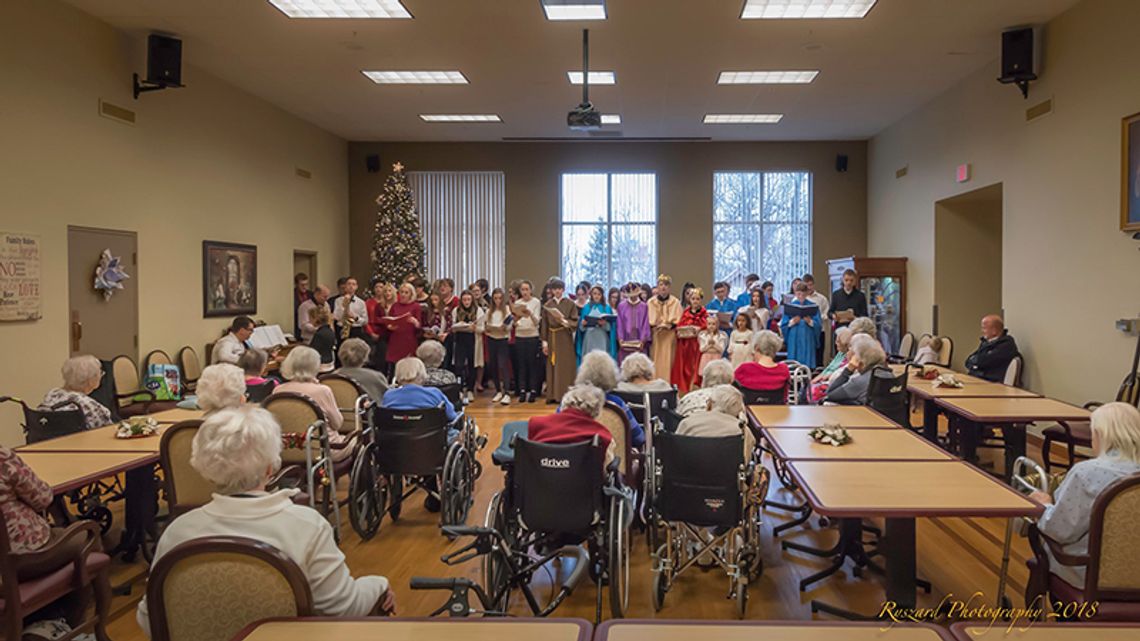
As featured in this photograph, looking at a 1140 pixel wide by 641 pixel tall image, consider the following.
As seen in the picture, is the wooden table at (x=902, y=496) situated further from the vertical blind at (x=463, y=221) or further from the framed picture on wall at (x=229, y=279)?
the vertical blind at (x=463, y=221)

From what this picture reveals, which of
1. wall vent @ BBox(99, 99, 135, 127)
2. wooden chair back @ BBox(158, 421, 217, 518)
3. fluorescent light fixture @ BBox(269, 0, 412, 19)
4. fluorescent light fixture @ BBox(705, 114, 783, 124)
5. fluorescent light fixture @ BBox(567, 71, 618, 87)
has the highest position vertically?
fluorescent light fixture @ BBox(705, 114, 783, 124)

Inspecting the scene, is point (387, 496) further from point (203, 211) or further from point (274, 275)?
point (274, 275)

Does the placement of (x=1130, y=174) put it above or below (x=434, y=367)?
above

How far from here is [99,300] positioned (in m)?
7.22

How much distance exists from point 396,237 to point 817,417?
9.06 metres

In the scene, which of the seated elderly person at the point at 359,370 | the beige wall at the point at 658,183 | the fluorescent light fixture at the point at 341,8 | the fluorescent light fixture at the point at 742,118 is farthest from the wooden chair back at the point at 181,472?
the beige wall at the point at 658,183

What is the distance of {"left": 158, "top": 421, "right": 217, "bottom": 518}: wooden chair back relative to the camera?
3.68 m

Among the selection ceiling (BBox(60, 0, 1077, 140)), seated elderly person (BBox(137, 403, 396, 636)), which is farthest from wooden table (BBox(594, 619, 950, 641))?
ceiling (BBox(60, 0, 1077, 140))

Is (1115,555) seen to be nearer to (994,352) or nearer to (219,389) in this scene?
(219,389)

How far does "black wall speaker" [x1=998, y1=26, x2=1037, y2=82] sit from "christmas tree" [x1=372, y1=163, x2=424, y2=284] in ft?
28.6

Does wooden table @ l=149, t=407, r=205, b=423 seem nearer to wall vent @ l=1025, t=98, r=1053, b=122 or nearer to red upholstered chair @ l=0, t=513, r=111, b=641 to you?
red upholstered chair @ l=0, t=513, r=111, b=641

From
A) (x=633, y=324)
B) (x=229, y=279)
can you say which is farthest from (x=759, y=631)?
(x=229, y=279)

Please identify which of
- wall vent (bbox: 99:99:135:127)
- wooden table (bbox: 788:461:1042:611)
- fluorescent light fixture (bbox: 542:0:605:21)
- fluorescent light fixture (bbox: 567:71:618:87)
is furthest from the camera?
fluorescent light fixture (bbox: 567:71:618:87)

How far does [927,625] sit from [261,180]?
1046 centimetres
